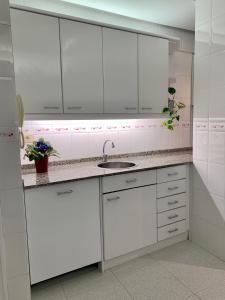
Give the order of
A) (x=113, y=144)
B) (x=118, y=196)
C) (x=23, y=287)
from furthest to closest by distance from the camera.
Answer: (x=113, y=144), (x=118, y=196), (x=23, y=287)

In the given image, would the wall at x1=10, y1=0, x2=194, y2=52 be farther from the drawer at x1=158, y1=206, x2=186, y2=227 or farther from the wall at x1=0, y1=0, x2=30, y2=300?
the drawer at x1=158, y1=206, x2=186, y2=227

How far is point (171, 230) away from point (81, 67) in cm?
178

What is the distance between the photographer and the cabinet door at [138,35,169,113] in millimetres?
2246

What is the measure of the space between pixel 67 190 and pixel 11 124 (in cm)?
68

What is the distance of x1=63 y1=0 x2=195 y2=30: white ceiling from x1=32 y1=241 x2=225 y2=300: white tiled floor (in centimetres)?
240

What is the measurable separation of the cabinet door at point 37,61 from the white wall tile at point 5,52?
490 mm

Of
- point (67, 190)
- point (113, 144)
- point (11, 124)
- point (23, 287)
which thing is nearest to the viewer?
point (11, 124)

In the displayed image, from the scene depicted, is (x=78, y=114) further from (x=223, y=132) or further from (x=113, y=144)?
(x=223, y=132)

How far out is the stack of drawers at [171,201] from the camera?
220 cm

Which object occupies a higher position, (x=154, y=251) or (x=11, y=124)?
(x=11, y=124)

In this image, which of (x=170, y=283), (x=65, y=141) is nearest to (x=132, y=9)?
(x=65, y=141)

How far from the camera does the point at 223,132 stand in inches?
77.5

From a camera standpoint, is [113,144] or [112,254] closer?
[112,254]

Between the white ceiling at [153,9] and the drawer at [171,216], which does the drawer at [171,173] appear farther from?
the white ceiling at [153,9]
